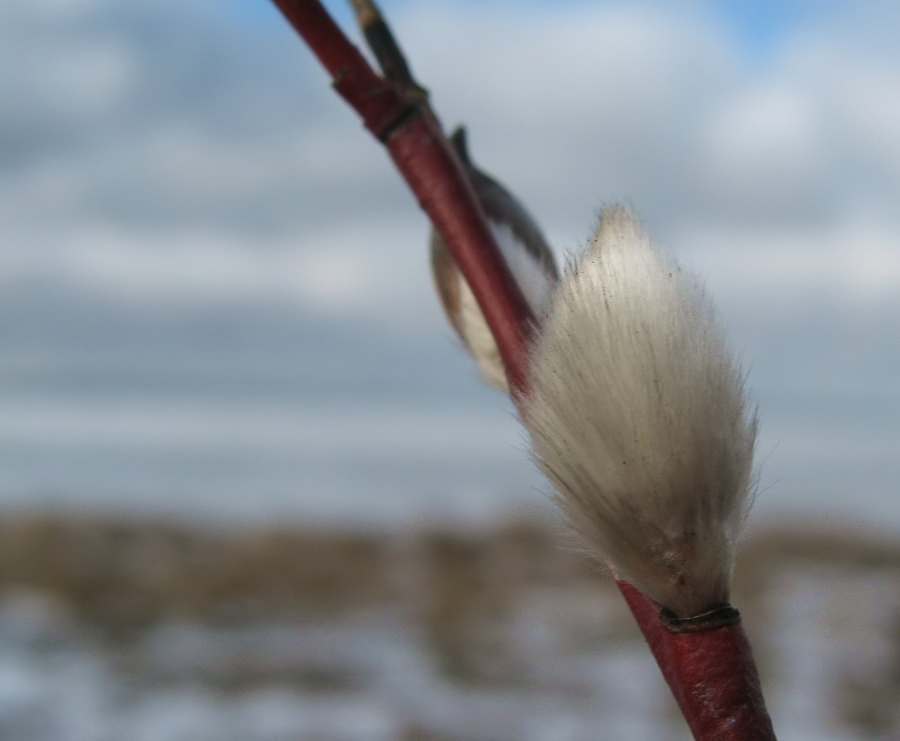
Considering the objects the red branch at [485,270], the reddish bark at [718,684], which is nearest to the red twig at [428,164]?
the red branch at [485,270]

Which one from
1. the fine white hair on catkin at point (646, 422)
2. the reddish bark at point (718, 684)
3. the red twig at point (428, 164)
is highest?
the red twig at point (428, 164)

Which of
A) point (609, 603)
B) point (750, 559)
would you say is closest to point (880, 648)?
point (609, 603)

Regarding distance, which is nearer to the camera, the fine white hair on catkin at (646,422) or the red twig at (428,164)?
the fine white hair on catkin at (646,422)

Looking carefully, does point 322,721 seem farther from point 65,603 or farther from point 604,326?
point 604,326

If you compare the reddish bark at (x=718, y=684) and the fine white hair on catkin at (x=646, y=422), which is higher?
the fine white hair on catkin at (x=646, y=422)

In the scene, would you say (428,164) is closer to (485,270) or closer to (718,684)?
(485,270)

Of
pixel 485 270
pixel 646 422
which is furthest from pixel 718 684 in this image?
pixel 485 270

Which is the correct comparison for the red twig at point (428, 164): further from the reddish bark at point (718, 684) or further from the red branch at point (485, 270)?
the reddish bark at point (718, 684)
